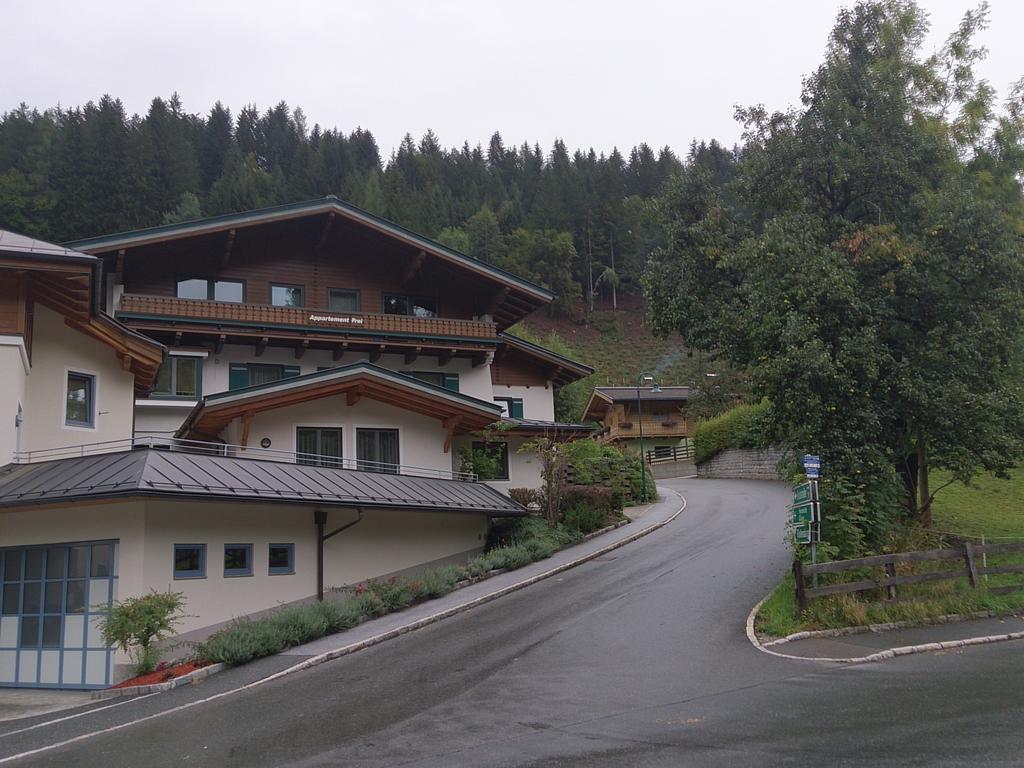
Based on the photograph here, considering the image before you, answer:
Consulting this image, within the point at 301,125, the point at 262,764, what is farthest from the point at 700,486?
the point at 301,125

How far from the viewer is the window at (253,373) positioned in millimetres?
32744

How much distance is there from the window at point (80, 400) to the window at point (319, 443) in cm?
566

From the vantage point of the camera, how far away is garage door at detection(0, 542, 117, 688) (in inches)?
692

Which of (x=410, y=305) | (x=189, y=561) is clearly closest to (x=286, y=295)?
(x=410, y=305)

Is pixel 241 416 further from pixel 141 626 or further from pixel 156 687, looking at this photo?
pixel 156 687

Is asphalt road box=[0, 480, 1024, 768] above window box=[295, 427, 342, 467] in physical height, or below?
below

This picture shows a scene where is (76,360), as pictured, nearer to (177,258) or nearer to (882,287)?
(177,258)

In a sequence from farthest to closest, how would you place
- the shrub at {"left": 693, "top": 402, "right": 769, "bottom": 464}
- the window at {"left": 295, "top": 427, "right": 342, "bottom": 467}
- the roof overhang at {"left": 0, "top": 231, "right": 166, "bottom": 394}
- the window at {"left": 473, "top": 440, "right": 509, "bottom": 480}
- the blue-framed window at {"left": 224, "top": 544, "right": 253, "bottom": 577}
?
1. the shrub at {"left": 693, "top": 402, "right": 769, "bottom": 464}
2. the window at {"left": 473, "top": 440, "right": 509, "bottom": 480}
3. the window at {"left": 295, "top": 427, "right": 342, "bottom": 467}
4. the blue-framed window at {"left": 224, "top": 544, "right": 253, "bottom": 577}
5. the roof overhang at {"left": 0, "top": 231, "right": 166, "bottom": 394}

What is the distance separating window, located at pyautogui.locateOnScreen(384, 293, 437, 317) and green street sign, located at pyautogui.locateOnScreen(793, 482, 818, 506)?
70.2 ft

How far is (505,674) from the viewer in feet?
45.6

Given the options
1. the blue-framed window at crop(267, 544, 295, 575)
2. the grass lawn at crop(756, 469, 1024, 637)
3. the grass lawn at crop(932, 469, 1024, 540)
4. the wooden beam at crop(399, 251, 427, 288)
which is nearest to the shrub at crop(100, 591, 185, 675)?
the blue-framed window at crop(267, 544, 295, 575)

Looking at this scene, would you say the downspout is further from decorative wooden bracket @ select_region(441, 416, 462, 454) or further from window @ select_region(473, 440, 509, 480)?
window @ select_region(473, 440, 509, 480)

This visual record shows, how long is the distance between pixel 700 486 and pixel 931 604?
29518 mm

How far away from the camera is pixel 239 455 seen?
25641mm
